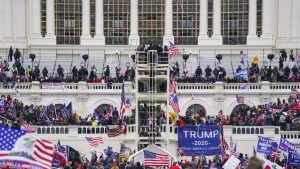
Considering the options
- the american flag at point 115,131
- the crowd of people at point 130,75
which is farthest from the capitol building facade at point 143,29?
the american flag at point 115,131

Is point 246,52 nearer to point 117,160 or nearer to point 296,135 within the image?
point 296,135

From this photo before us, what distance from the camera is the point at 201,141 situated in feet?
177

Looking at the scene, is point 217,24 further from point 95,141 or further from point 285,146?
point 285,146

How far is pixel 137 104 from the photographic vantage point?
64.1m

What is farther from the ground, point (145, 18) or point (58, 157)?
point (145, 18)

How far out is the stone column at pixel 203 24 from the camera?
98.0m

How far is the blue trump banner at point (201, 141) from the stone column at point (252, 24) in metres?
43.1

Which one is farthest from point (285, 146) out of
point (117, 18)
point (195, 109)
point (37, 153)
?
point (117, 18)

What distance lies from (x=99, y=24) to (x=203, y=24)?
806cm

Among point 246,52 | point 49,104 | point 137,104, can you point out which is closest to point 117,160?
point 137,104

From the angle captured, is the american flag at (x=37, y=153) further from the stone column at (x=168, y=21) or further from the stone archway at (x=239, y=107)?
the stone column at (x=168, y=21)

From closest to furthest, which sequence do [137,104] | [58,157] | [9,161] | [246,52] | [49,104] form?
[9,161] < [58,157] < [137,104] < [49,104] < [246,52]

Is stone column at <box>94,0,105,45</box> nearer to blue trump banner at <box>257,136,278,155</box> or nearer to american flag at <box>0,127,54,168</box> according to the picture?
blue trump banner at <box>257,136,278,155</box>

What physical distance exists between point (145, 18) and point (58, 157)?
1855 inches
